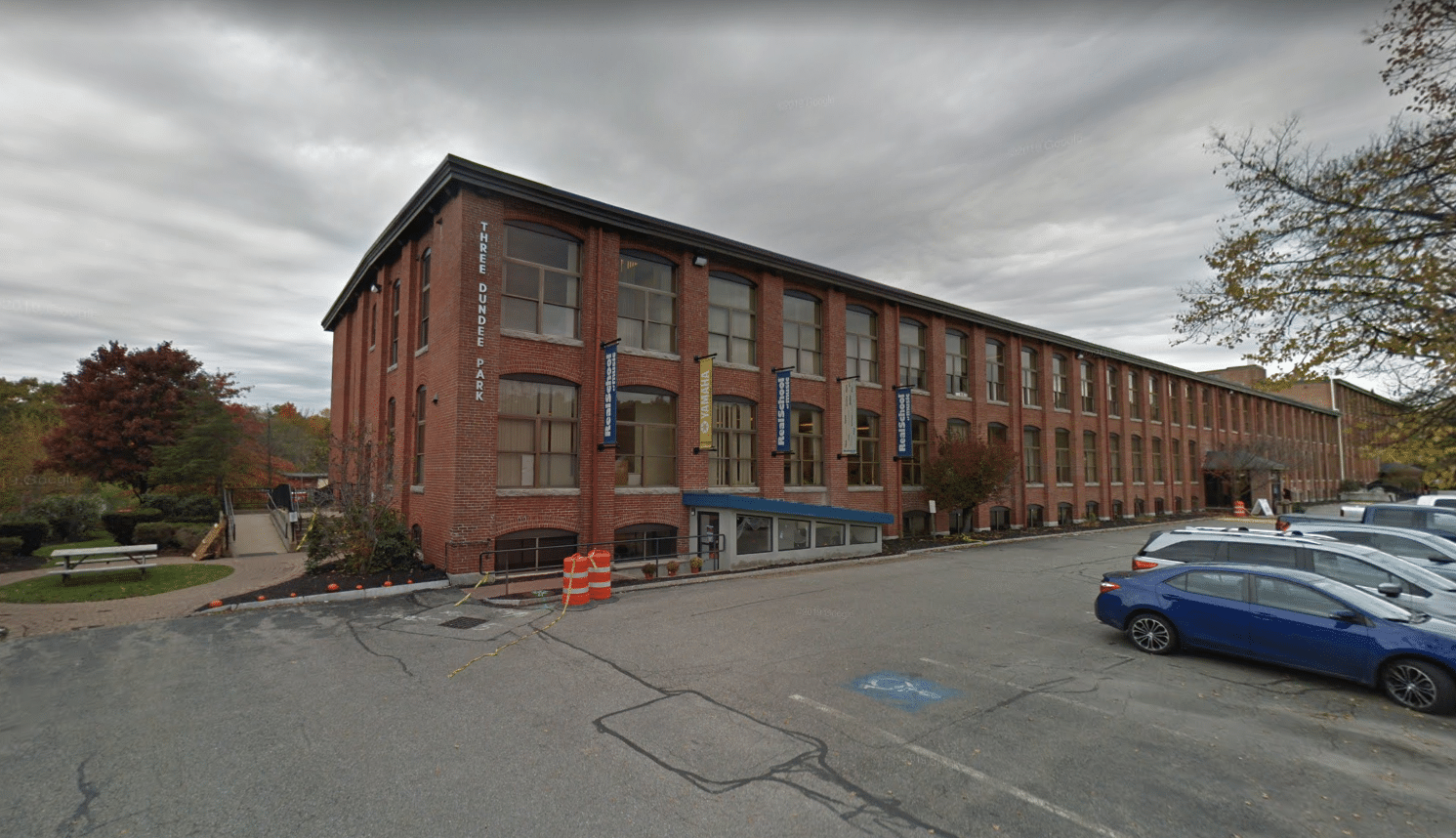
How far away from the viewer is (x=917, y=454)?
1069 inches

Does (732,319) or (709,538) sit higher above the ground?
(732,319)

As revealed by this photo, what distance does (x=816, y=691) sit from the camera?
24.1ft

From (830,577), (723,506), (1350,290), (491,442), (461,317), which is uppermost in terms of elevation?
(461,317)

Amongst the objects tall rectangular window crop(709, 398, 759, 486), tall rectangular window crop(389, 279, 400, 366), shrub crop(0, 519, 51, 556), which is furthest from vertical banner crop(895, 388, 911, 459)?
shrub crop(0, 519, 51, 556)

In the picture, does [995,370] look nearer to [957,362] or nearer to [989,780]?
[957,362]

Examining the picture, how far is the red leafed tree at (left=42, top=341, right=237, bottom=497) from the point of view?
1081 inches

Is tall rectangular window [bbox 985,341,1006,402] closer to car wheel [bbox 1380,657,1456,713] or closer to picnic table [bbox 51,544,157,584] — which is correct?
car wheel [bbox 1380,657,1456,713]

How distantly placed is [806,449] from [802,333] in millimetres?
A: 4390

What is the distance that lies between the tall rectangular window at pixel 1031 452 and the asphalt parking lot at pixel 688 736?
76.0 feet

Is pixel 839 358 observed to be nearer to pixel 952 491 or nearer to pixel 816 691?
pixel 952 491

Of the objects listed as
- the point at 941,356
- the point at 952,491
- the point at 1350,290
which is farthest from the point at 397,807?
the point at 941,356

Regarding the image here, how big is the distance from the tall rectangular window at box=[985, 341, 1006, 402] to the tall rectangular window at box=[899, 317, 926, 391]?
5.06m

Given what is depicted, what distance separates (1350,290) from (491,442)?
15.9 metres

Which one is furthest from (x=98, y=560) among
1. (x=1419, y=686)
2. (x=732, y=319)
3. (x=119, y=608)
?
(x=1419, y=686)
